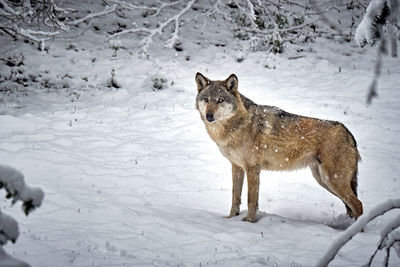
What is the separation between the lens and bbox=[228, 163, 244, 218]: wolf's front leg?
5.80 m

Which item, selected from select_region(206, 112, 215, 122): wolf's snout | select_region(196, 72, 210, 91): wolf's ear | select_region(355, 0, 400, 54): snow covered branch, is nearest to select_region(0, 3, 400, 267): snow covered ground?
select_region(206, 112, 215, 122): wolf's snout

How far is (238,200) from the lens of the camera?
5816 millimetres

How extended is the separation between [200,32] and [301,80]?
5.08 metres

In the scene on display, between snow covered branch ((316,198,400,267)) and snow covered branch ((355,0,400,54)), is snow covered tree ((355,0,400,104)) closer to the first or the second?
snow covered branch ((355,0,400,54))

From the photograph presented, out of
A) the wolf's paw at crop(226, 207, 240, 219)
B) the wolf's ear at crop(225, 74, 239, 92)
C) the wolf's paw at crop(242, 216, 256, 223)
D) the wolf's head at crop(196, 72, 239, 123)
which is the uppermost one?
the wolf's ear at crop(225, 74, 239, 92)

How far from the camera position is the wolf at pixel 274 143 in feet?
17.3

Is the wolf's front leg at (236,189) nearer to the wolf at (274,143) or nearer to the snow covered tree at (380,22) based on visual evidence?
the wolf at (274,143)

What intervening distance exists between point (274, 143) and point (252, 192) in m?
0.80

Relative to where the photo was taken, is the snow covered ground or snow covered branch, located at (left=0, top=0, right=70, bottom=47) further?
snow covered branch, located at (left=0, top=0, right=70, bottom=47)

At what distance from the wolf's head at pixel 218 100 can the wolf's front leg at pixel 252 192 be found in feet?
2.92

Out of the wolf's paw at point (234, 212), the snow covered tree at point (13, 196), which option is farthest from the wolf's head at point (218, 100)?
the snow covered tree at point (13, 196)

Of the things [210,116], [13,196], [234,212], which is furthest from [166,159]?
[13,196]

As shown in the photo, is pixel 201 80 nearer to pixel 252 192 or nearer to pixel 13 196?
pixel 252 192

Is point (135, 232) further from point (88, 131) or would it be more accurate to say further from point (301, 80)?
point (301, 80)
